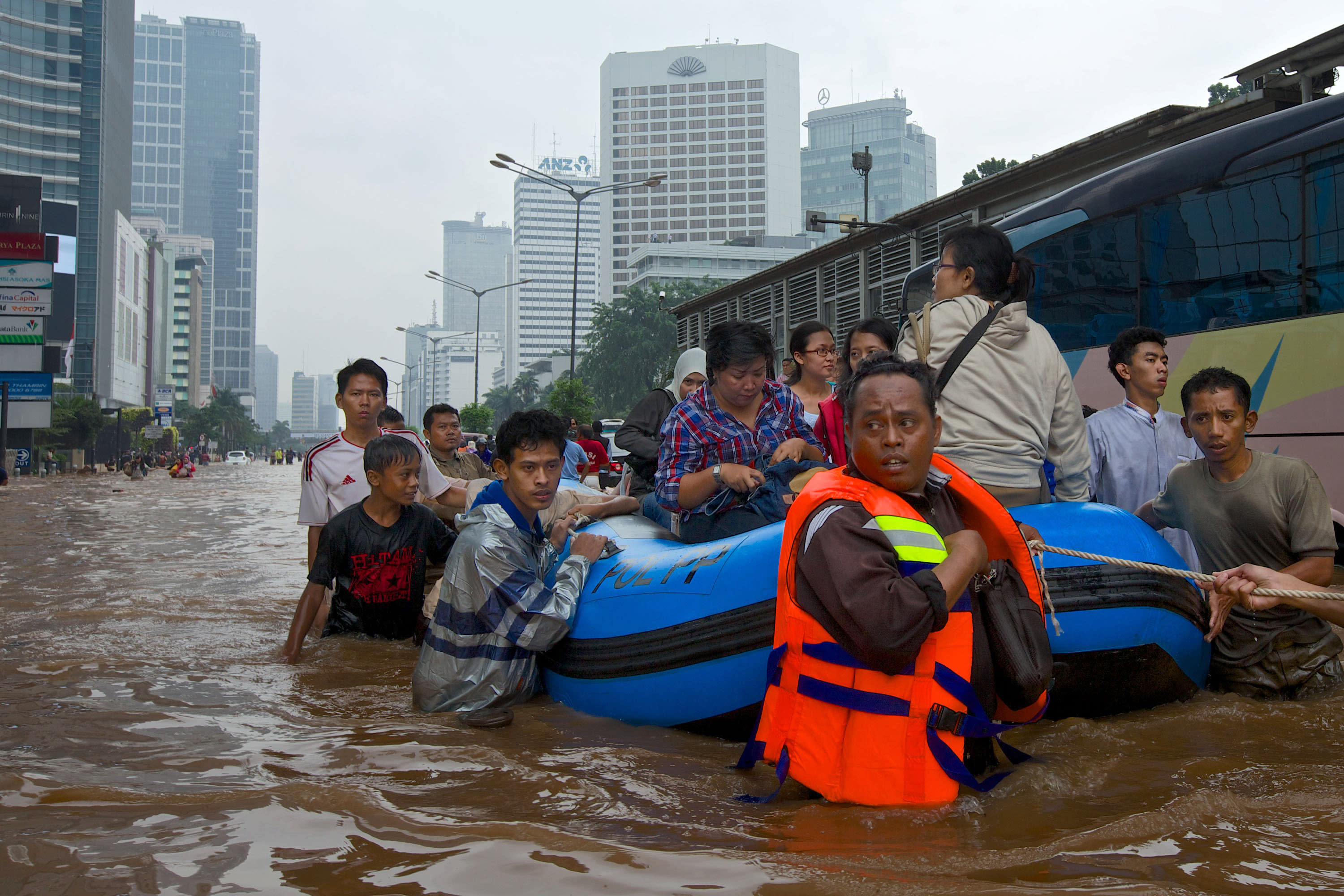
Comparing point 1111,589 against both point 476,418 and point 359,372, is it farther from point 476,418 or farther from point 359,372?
point 476,418

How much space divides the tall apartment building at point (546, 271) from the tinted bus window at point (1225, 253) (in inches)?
6084

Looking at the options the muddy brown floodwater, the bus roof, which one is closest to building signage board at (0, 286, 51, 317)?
the bus roof

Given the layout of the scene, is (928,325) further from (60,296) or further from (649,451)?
(60,296)

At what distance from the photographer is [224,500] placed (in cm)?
2264

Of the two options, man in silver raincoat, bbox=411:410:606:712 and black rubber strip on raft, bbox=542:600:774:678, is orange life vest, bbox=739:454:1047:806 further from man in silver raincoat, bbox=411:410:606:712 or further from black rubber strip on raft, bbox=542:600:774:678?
man in silver raincoat, bbox=411:410:606:712

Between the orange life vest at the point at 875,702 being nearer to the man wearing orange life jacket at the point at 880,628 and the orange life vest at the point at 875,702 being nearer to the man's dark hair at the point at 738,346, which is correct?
the man wearing orange life jacket at the point at 880,628

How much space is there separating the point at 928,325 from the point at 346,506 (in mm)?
3271

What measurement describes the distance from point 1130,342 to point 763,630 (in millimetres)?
2801

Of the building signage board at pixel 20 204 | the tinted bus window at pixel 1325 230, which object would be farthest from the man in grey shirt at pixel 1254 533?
the building signage board at pixel 20 204

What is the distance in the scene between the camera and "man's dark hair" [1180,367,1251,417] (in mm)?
3744

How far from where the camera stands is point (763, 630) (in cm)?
331

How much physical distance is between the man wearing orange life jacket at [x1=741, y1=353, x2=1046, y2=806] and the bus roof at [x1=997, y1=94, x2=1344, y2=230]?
6.49 meters

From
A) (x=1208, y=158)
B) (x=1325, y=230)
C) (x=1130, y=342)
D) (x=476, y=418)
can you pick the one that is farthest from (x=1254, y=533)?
(x=476, y=418)

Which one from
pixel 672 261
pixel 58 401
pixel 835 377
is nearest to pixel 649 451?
pixel 835 377
